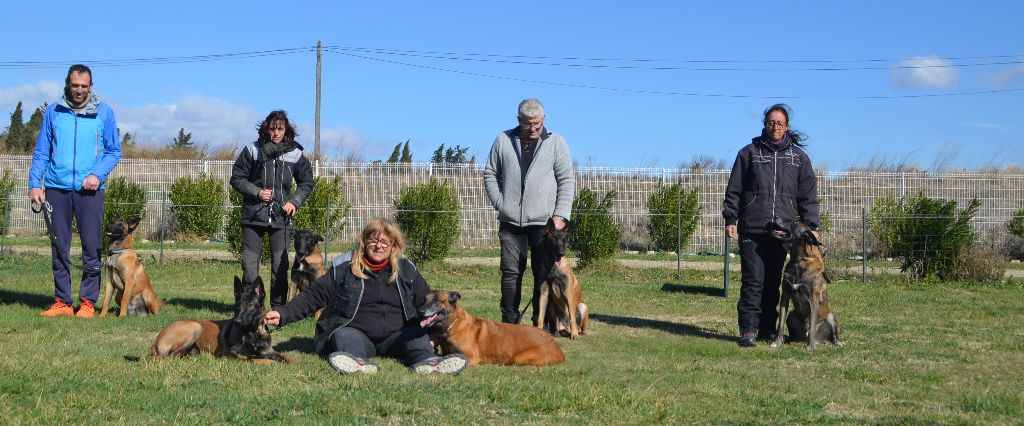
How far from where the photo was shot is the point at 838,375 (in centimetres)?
598

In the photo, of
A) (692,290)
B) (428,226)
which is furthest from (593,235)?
(692,290)

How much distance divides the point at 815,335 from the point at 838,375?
1.51 meters

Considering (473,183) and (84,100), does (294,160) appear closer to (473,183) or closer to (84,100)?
(84,100)

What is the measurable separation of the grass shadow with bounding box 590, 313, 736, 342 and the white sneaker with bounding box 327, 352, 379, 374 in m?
3.55

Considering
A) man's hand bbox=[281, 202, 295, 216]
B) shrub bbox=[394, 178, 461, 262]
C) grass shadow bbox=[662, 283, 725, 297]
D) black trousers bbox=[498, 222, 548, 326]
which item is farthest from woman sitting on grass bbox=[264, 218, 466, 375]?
shrub bbox=[394, 178, 461, 262]

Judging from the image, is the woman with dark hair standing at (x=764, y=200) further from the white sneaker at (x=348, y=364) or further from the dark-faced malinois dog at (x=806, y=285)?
the white sneaker at (x=348, y=364)

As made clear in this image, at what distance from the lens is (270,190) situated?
307 inches

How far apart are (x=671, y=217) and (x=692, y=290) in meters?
8.04

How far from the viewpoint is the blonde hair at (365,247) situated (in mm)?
6137

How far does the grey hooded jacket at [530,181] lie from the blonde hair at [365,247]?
1305mm

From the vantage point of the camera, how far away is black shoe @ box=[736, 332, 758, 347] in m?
7.52

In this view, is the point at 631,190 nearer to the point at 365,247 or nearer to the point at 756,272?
the point at 756,272

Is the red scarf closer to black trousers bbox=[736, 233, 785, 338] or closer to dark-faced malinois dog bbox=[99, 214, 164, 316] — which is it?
black trousers bbox=[736, 233, 785, 338]

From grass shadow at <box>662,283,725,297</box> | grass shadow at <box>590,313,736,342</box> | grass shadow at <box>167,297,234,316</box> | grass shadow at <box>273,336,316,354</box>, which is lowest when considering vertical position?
grass shadow at <box>590,313,736,342</box>
